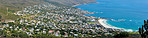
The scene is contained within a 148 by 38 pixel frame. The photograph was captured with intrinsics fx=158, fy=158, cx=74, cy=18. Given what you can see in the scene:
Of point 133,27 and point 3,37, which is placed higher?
point 3,37

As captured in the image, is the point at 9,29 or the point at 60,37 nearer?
the point at 60,37

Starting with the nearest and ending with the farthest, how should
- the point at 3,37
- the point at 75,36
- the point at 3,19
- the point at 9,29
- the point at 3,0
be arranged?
the point at 3,37, the point at 75,36, the point at 9,29, the point at 3,19, the point at 3,0

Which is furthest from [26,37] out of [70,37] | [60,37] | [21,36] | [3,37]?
[70,37]

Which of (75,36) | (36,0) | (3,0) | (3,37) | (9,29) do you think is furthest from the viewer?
(36,0)

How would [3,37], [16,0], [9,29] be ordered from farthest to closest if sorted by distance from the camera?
[16,0] < [9,29] < [3,37]

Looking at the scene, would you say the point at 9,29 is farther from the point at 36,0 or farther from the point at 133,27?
the point at 36,0

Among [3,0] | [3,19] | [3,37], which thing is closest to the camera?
[3,37]

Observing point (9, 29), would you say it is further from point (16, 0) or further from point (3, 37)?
point (16, 0)

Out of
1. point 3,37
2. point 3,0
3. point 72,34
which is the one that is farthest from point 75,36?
point 3,0

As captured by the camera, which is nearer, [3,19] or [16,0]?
[3,19]
